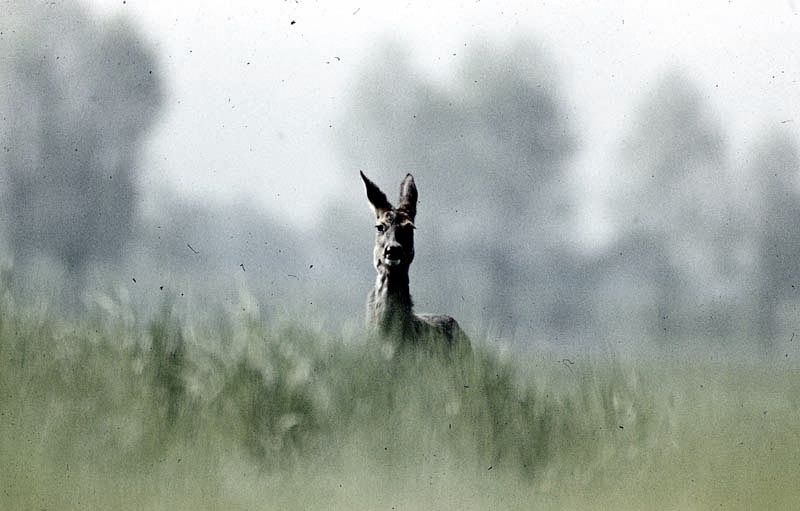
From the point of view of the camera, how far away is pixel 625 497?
240 inches

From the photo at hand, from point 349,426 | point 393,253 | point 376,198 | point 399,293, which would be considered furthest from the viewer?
point 399,293

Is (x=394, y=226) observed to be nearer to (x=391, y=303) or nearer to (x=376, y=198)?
(x=376, y=198)

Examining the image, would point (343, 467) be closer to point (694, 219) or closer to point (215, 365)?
point (215, 365)

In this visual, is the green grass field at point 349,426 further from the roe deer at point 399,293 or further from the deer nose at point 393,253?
the deer nose at point 393,253

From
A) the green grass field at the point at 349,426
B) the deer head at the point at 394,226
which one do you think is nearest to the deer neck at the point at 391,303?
the deer head at the point at 394,226

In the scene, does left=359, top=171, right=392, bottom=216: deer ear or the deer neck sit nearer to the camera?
left=359, top=171, right=392, bottom=216: deer ear

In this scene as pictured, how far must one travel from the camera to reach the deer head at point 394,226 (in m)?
6.43

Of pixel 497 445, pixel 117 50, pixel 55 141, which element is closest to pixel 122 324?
pixel 55 141

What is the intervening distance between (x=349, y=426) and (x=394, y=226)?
1309 mm

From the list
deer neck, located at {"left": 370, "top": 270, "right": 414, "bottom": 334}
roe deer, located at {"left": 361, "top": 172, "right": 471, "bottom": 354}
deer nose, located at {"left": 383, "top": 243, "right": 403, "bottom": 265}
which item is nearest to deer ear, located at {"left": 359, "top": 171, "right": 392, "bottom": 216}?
roe deer, located at {"left": 361, "top": 172, "right": 471, "bottom": 354}

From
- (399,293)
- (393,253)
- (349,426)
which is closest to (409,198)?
(393,253)

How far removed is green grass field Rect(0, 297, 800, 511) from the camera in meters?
5.87

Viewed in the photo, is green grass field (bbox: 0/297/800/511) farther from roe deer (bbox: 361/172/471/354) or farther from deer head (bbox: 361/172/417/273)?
deer head (bbox: 361/172/417/273)

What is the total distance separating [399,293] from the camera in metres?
6.79
